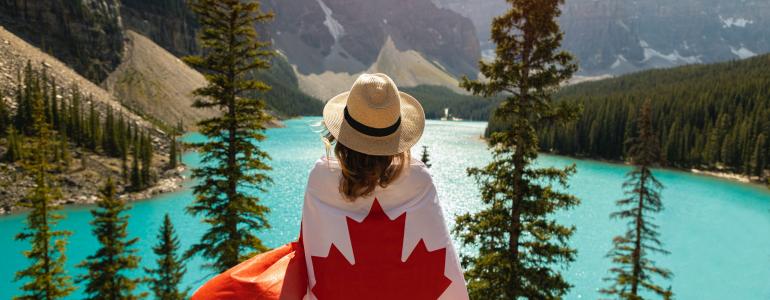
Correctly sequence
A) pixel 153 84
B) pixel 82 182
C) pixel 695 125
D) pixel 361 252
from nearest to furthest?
1. pixel 361 252
2. pixel 82 182
3. pixel 695 125
4. pixel 153 84

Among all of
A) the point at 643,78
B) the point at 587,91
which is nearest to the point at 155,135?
the point at 587,91

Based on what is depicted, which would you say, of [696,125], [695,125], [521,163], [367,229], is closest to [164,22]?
[695,125]

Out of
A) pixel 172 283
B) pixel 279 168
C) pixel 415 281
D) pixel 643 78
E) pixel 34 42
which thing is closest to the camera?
pixel 415 281

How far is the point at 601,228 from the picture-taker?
38.6 m

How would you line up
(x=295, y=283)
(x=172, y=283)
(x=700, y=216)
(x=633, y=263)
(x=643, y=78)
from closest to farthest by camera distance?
(x=295, y=283) → (x=633, y=263) → (x=172, y=283) → (x=700, y=216) → (x=643, y=78)

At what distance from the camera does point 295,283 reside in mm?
2303

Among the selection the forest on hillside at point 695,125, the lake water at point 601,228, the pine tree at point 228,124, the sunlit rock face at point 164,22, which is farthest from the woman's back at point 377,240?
the sunlit rock face at point 164,22

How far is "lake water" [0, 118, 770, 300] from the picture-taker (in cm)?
2881

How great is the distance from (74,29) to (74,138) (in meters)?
62.4

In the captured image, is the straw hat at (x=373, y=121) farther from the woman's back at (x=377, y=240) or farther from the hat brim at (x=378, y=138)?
the woman's back at (x=377, y=240)

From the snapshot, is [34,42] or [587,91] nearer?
[34,42]

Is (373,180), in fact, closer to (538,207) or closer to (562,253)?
(538,207)

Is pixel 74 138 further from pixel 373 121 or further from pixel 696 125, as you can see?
pixel 696 125

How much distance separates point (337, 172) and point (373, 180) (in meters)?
0.21
